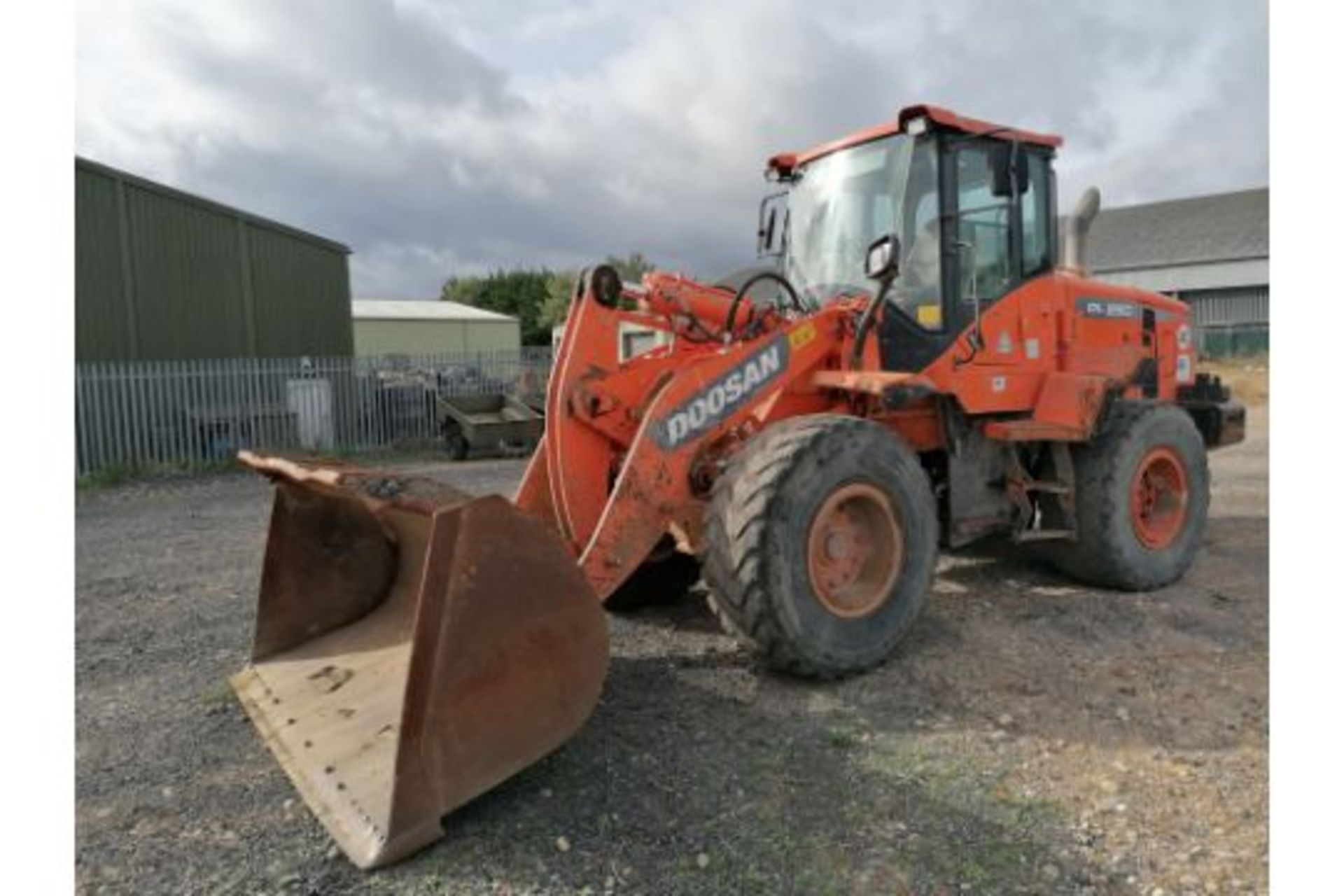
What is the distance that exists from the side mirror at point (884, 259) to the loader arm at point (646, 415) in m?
0.36

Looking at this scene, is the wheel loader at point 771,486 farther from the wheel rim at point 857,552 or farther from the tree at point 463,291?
the tree at point 463,291

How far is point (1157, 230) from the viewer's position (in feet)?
142

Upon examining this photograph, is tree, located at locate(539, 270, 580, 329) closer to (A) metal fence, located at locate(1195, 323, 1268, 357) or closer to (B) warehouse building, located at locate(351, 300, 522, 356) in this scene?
(B) warehouse building, located at locate(351, 300, 522, 356)

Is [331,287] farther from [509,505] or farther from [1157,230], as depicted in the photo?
[1157,230]

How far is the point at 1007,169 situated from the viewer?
4.78m

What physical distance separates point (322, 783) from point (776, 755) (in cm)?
160

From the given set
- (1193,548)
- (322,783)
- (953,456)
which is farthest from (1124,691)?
(322,783)

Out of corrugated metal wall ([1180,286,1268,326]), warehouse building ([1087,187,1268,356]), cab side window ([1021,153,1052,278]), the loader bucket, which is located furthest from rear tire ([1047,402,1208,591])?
corrugated metal wall ([1180,286,1268,326])

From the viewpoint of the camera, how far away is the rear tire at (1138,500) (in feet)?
18.2

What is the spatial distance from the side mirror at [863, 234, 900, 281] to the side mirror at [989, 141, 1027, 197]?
2.55ft

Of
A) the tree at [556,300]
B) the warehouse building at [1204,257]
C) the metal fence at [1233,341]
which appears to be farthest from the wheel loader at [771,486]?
the tree at [556,300]

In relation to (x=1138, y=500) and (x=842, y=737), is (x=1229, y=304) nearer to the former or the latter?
(x=1138, y=500)

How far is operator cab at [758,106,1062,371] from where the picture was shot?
5031mm

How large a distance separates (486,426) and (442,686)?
38.8 ft
